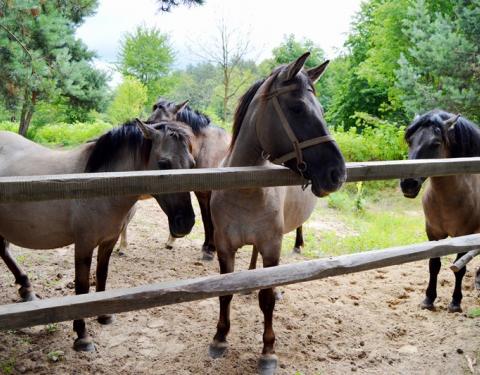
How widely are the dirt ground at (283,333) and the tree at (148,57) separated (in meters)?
29.9

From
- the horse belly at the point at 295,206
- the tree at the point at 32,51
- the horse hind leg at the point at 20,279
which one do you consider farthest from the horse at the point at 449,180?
the tree at the point at 32,51

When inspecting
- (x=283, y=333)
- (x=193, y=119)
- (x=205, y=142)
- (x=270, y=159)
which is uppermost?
(x=193, y=119)

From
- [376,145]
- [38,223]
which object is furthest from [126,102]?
[38,223]

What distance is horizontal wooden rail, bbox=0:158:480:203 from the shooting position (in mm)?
1560

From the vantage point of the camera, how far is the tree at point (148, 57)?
1267 inches

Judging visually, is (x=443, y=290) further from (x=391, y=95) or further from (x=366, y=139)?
(x=391, y=95)

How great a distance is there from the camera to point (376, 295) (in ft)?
14.5

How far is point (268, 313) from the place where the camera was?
298cm

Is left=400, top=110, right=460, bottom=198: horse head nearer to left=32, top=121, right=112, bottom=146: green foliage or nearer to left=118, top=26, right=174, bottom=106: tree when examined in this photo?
left=32, top=121, right=112, bottom=146: green foliage

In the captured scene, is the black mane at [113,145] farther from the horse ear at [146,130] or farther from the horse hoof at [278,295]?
the horse hoof at [278,295]

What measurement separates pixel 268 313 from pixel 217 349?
0.54 meters

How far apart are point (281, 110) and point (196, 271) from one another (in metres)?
3.14

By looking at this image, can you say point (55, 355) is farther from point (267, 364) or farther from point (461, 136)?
point (461, 136)

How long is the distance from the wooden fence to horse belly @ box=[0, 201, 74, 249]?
5.09ft
